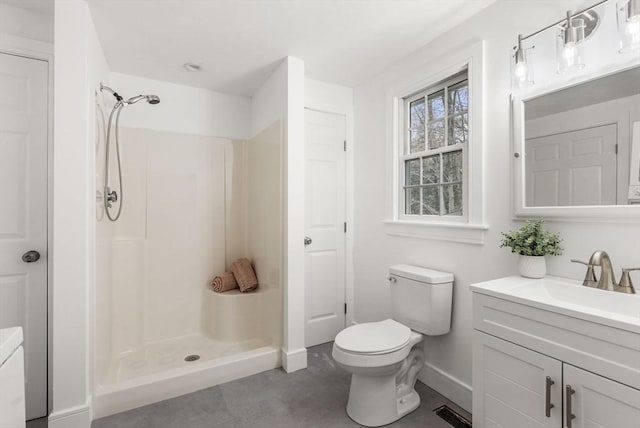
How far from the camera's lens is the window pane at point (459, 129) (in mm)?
2027

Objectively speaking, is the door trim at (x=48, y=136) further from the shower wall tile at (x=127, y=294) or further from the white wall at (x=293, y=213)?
the white wall at (x=293, y=213)

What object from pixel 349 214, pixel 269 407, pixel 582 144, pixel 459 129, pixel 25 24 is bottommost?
pixel 269 407

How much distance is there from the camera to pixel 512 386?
130 cm

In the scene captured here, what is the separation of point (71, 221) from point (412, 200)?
2188mm

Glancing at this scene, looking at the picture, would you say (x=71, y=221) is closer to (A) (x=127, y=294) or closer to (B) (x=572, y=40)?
(A) (x=127, y=294)

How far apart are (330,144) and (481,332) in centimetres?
197

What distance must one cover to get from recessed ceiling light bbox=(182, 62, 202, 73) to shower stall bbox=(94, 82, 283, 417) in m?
0.37

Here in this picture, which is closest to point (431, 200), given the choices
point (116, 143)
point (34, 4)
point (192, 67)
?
point (192, 67)

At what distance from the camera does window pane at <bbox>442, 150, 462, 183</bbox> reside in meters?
2.08

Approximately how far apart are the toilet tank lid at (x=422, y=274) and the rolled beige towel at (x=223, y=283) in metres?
1.48

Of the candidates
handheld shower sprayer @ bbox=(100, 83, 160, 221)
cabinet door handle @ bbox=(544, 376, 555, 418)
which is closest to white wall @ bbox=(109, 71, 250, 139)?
handheld shower sprayer @ bbox=(100, 83, 160, 221)

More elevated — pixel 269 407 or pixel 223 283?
pixel 223 283

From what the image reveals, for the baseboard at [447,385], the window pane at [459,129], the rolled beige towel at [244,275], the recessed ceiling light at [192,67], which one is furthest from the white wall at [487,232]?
the recessed ceiling light at [192,67]

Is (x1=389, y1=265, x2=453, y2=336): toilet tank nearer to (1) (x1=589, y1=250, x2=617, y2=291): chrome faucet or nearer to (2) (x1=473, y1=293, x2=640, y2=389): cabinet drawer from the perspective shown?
(2) (x1=473, y1=293, x2=640, y2=389): cabinet drawer
